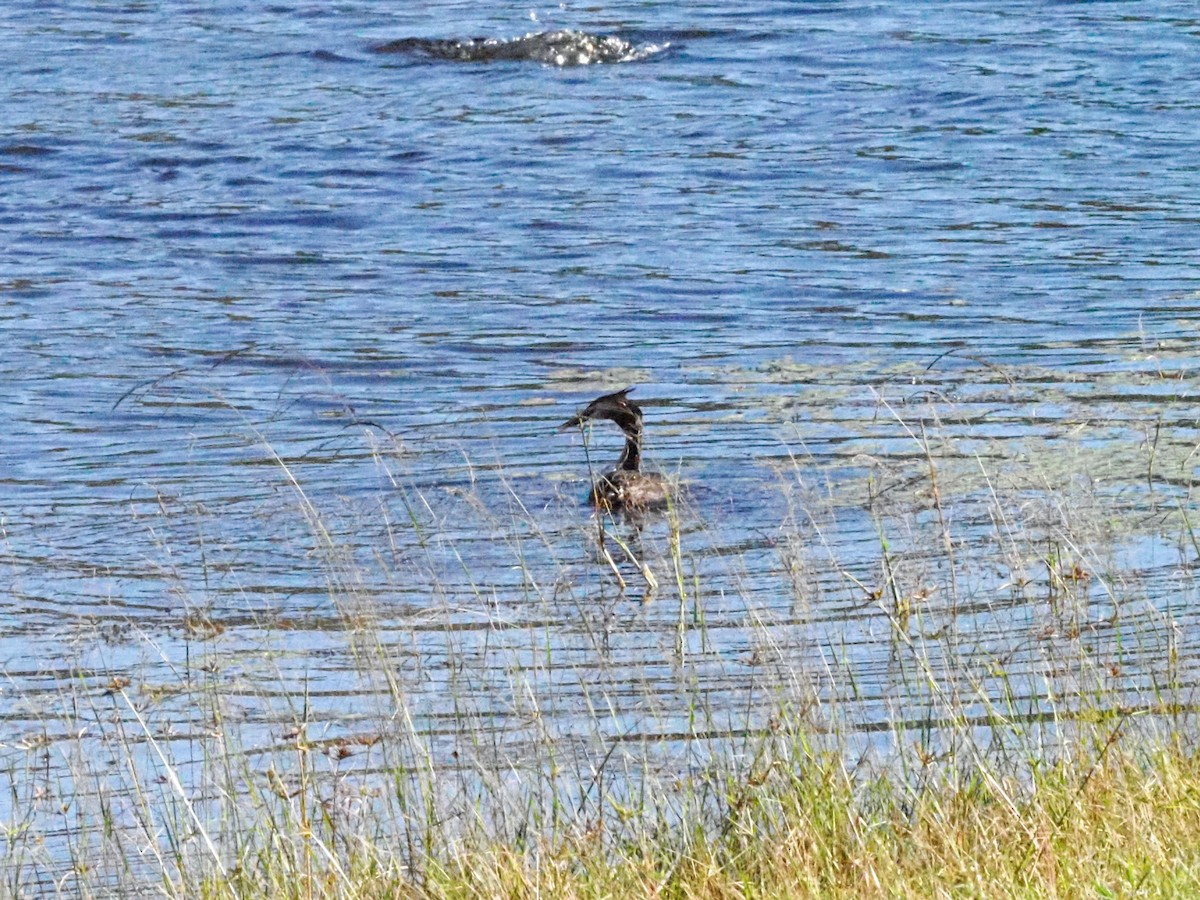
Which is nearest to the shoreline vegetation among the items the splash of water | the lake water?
the lake water

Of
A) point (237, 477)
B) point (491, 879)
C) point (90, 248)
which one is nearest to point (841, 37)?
point (90, 248)

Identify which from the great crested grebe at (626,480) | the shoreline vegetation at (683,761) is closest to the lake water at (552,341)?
the shoreline vegetation at (683,761)

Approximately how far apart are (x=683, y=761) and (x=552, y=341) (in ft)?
22.3

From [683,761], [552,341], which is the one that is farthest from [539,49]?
[683,761]

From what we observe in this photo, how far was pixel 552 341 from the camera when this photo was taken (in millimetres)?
12336

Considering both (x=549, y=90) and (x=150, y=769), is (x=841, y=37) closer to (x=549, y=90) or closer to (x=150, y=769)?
(x=549, y=90)

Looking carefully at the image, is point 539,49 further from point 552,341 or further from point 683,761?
point 683,761

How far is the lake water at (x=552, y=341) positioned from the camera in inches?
261

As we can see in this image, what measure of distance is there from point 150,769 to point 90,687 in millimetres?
656

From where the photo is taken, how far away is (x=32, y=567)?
326 inches

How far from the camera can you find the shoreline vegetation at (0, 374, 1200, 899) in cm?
489

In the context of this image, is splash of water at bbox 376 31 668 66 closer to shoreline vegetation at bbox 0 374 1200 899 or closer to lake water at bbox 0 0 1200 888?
lake water at bbox 0 0 1200 888

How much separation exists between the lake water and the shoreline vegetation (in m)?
0.07

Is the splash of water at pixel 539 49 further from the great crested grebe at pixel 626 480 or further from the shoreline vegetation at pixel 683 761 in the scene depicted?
the shoreline vegetation at pixel 683 761
